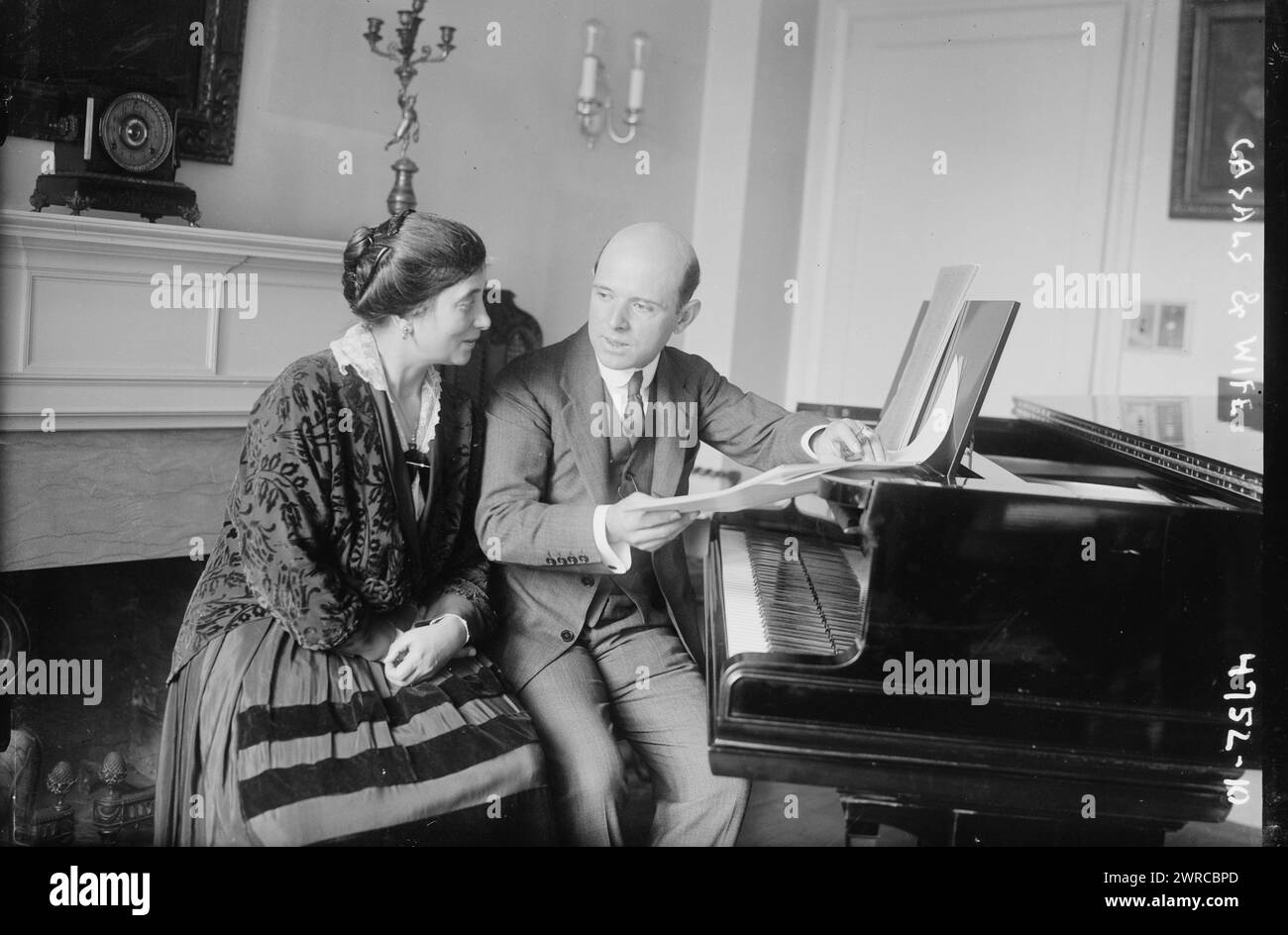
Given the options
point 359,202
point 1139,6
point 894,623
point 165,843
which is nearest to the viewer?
point 894,623

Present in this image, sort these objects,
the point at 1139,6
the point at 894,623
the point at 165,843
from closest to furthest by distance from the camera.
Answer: the point at 894,623
the point at 165,843
the point at 1139,6

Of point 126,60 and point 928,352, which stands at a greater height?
point 126,60

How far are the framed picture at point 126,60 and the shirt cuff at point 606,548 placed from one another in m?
0.99

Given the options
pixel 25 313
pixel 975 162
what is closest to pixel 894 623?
pixel 25 313

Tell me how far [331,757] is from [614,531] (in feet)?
1.58

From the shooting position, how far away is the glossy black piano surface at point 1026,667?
129 cm

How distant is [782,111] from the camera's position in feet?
8.31

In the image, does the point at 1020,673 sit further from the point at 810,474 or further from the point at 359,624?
the point at 359,624

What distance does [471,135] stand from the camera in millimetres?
2057

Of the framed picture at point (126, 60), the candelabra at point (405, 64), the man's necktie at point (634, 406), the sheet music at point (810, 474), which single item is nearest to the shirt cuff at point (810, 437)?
the sheet music at point (810, 474)

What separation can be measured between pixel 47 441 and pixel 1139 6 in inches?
98.0

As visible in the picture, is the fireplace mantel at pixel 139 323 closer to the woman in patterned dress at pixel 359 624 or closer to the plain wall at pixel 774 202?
the woman in patterned dress at pixel 359 624

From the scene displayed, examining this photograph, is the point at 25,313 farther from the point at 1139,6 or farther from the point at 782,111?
the point at 1139,6

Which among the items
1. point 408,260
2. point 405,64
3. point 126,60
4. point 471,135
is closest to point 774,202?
point 471,135
